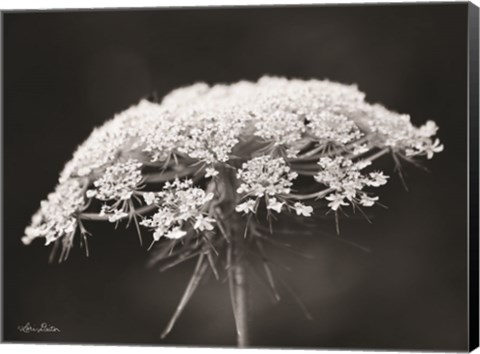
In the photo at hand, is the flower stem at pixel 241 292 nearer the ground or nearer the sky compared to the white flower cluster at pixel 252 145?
nearer the ground

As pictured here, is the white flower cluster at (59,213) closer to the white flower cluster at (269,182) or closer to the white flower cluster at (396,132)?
the white flower cluster at (269,182)

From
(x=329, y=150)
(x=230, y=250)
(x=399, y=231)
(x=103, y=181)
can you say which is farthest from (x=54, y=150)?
(x=399, y=231)

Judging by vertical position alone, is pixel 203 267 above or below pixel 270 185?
below

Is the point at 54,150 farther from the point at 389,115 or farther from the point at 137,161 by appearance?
the point at 389,115
